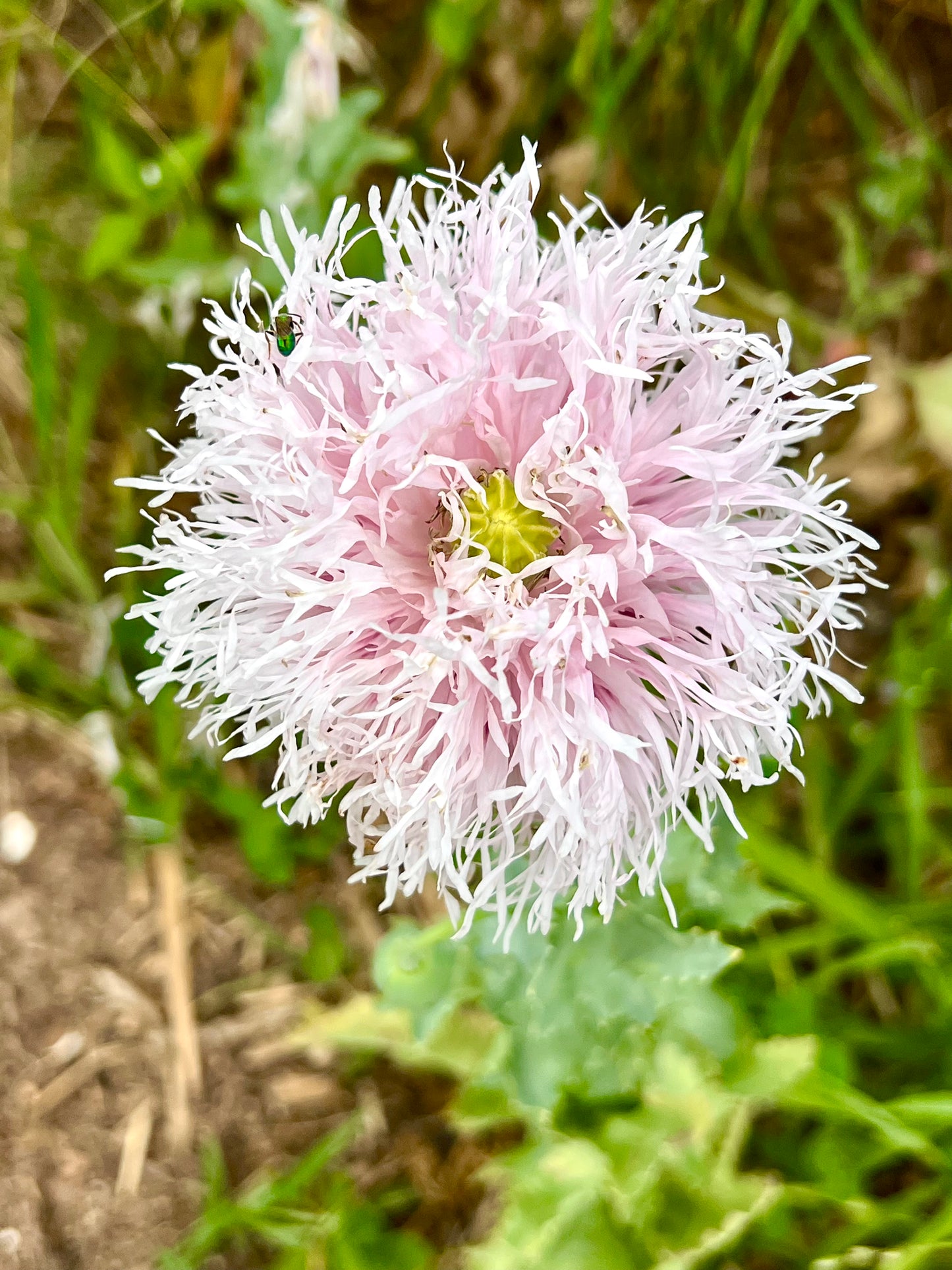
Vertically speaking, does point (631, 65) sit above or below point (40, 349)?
above

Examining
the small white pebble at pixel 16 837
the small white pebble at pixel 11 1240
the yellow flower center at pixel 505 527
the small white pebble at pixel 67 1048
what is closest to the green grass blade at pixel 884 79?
the yellow flower center at pixel 505 527

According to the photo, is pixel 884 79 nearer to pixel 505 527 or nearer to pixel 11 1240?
pixel 505 527

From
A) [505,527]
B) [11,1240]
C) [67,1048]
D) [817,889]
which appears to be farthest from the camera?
[67,1048]

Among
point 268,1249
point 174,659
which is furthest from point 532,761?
point 268,1249

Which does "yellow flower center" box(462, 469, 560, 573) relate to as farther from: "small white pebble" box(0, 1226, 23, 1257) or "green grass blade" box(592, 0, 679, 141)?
"small white pebble" box(0, 1226, 23, 1257)

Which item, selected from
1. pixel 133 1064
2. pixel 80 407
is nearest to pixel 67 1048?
pixel 133 1064

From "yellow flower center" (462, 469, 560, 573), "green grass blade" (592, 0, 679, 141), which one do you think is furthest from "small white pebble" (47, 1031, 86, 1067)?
"green grass blade" (592, 0, 679, 141)
